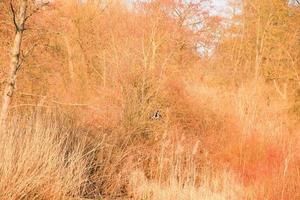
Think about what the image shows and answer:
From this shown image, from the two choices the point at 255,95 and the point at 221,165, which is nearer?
the point at 221,165

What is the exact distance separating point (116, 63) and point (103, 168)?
Result: 4.06m

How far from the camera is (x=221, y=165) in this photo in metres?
9.63

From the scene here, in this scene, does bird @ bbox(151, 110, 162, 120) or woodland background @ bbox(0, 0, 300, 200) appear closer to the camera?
woodland background @ bbox(0, 0, 300, 200)

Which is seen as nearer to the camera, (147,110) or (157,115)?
(147,110)

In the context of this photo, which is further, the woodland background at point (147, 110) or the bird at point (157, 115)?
the bird at point (157, 115)

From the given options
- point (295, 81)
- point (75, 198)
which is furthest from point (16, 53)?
point (295, 81)

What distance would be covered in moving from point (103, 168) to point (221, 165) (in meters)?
2.73

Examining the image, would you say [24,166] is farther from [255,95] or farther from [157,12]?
[157,12]

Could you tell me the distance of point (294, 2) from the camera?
18.0 m

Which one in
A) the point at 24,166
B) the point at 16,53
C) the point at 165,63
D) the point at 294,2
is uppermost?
the point at 294,2

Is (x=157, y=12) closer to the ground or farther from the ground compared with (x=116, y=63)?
farther from the ground

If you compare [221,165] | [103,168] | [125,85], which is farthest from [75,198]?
[125,85]

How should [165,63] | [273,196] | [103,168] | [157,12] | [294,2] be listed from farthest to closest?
1. [294,2]
2. [157,12]
3. [165,63]
4. [103,168]
5. [273,196]

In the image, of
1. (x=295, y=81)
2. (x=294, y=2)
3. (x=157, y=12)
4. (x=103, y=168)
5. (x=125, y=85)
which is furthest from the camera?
(x=294, y=2)
